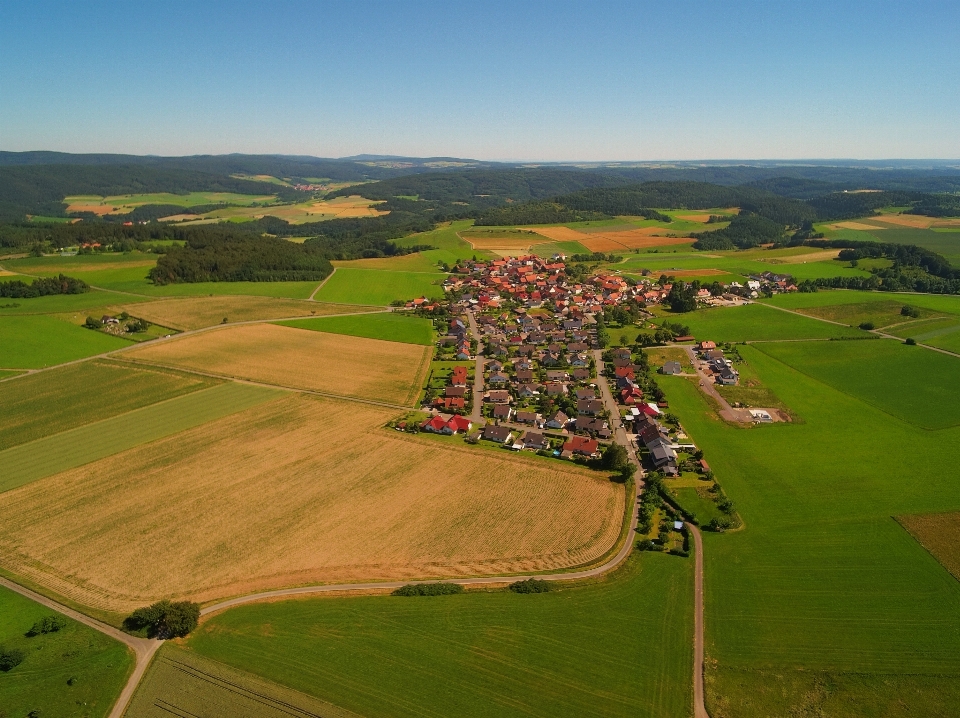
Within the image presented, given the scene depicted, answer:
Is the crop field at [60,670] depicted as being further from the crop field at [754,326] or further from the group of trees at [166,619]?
the crop field at [754,326]

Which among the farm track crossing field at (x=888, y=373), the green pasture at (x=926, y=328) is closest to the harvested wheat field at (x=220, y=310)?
the farm track crossing field at (x=888, y=373)

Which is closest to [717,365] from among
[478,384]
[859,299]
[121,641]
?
[478,384]

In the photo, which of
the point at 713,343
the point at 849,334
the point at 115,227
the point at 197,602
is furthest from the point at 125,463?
the point at 115,227

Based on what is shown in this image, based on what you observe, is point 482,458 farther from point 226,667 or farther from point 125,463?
point 125,463

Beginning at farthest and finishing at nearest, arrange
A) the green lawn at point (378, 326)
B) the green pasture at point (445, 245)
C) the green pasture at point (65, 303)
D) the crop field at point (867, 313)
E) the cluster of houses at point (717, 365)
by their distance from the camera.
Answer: the green pasture at point (445, 245), the green pasture at point (65, 303), the crop field at point (867, 313), the green lawn at point (378, 326), the cluster of houses at point (717, 365)

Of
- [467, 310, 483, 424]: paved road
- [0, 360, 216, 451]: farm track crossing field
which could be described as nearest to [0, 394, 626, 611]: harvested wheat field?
[467, 310, 483, 424]: paved road

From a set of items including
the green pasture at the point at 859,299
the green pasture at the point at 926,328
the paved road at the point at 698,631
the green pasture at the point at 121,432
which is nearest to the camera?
the paved road at the point at 698,631
